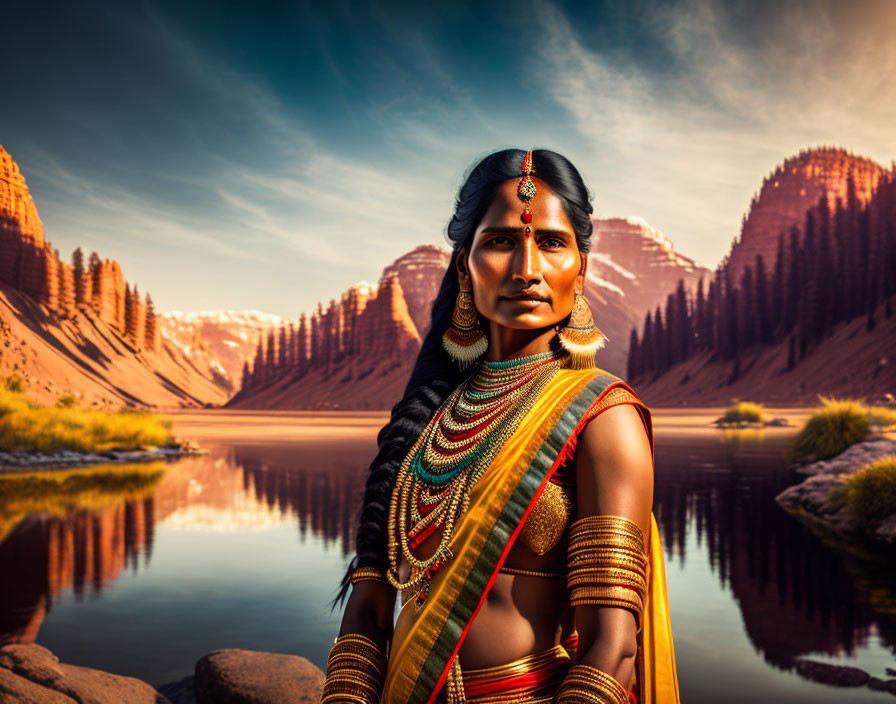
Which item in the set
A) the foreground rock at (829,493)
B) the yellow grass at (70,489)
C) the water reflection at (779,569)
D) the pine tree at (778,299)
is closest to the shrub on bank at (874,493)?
the foreground rock at (829,493)

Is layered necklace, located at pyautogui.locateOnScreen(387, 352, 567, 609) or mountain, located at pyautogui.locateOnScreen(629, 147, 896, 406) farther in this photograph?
mountain, located at pyautogui.locateOnScreen(629, 147, 896, 406)

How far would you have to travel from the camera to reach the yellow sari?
2115 millimetres

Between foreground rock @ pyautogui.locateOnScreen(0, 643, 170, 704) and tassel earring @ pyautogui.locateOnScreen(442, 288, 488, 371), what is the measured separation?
178 inches

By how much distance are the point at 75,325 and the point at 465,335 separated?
321 ft

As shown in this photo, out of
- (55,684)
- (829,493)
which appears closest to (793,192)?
(829,493)

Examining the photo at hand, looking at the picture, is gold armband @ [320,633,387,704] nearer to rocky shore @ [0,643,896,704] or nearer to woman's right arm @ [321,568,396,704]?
woman's right arm @ [321,568,396,704]

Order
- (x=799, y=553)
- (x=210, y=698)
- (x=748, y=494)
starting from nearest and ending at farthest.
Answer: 1. (x=210, y=698)
2. (x=799, y=553)
3. (x=748, y=494)

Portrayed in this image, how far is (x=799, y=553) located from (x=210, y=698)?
332 inches

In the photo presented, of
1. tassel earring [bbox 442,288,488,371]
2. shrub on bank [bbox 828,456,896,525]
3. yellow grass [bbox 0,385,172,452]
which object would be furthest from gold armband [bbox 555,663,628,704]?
yellow grass [bbox 0,385,172,452]

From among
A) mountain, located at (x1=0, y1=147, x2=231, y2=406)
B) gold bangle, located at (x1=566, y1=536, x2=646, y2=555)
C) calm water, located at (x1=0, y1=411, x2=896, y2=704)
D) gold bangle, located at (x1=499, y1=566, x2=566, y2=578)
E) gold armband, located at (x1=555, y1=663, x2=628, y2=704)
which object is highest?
mountain, located at (x1=0, y1=147, x2=231, y2=406)

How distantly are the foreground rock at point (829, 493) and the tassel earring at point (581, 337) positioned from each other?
1089cm

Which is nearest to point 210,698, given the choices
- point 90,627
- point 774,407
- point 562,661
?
point 90,627

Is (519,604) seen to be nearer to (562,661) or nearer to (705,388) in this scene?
(562,661)

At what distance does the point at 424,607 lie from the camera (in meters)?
2.21
